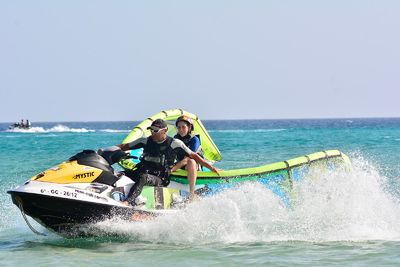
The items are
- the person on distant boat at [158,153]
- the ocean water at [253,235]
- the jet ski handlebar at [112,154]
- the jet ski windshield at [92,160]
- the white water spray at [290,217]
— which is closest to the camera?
the ocean water at [253,235]

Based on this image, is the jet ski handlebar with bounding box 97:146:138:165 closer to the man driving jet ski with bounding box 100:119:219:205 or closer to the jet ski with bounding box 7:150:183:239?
the man driving jet ski with bounding box 100:119:219:205

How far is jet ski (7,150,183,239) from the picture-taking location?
7668 mm

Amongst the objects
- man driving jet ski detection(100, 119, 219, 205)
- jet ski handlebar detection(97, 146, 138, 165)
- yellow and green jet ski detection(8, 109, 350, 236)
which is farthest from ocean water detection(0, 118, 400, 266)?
jet ski handlebar detection(97, 146, 138, 165)

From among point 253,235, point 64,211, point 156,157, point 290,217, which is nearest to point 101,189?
point 64,211

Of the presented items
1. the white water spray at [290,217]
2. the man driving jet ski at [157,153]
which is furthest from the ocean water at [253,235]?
the man driving jet ski at [157,153]

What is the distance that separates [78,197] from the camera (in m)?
7.68

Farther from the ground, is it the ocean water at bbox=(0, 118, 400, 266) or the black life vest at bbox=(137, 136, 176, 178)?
the black life vest at bbox=(137, 136, 176, 178)

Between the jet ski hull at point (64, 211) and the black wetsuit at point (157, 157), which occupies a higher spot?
the black wetsuit at point (157, 157)

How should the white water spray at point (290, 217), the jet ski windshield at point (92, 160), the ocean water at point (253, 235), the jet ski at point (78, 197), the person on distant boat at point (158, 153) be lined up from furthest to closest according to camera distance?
the person on distant boat at point (158, 153) → the white water spray at point (290, 217) → the jet ski windshield at point (92, 160) → the jet ski at point (78, 197) → the ocean water at point (253, 235)

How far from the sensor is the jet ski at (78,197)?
767cm

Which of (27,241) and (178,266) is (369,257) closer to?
(178,266)

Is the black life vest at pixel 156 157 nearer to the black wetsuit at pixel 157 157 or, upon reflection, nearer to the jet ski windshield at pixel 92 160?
the black wetsuit at pixel 157 157

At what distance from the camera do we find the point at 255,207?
891 cm

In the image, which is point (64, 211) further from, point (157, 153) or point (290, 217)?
point (290, 217)
